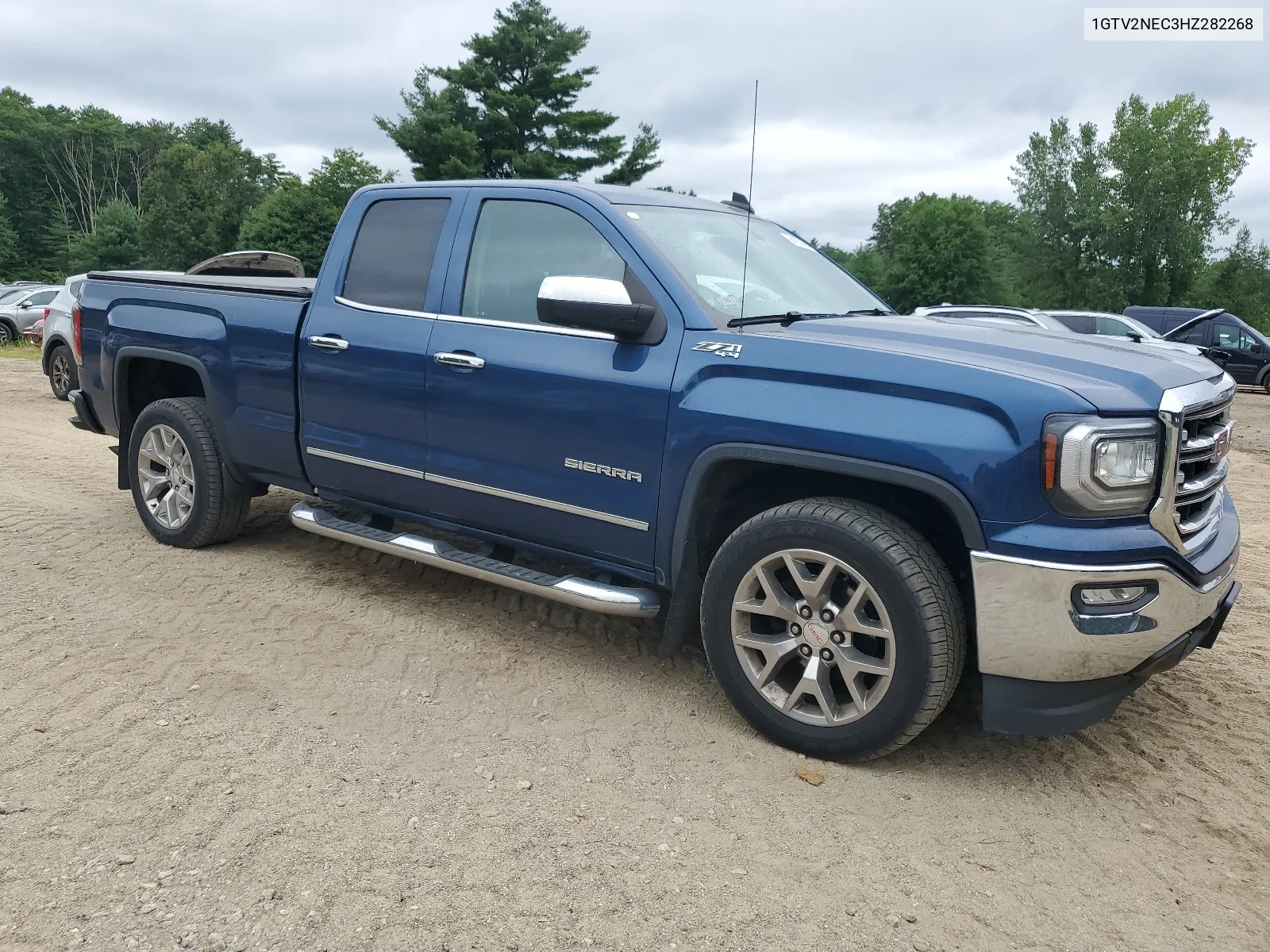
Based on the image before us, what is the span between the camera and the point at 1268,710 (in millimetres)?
3883

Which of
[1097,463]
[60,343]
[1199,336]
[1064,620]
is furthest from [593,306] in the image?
[1199,336]

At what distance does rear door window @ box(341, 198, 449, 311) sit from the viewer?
4461 mm

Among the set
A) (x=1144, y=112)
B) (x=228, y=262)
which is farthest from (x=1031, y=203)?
(x=228, y=262)

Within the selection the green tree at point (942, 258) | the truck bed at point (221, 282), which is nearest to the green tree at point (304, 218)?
the green tree at point (942, 258)

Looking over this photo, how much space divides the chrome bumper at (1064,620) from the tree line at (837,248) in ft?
59.2

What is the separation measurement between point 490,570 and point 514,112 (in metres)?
36.8

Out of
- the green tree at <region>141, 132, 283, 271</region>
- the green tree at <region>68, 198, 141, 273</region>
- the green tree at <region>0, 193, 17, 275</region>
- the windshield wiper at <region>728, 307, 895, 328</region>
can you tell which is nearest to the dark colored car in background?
the windshield wiper at <region>728, 307, 895, 328</region>

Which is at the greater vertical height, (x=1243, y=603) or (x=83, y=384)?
(x=83, y=384)

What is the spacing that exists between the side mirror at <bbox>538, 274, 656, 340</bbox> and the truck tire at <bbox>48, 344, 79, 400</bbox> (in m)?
11.4

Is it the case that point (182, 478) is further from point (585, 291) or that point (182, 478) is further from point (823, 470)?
point (823, 470)

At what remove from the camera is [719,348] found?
3506 mm

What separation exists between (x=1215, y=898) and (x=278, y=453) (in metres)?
4.25

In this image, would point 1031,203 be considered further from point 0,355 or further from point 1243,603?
point 1243,603

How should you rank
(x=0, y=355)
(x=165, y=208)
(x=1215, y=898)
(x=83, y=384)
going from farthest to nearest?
1. (x=165, y=208)
2. (x=0, y=355)
3. (x=83, y=384)
4. (x=1215, y=898)
